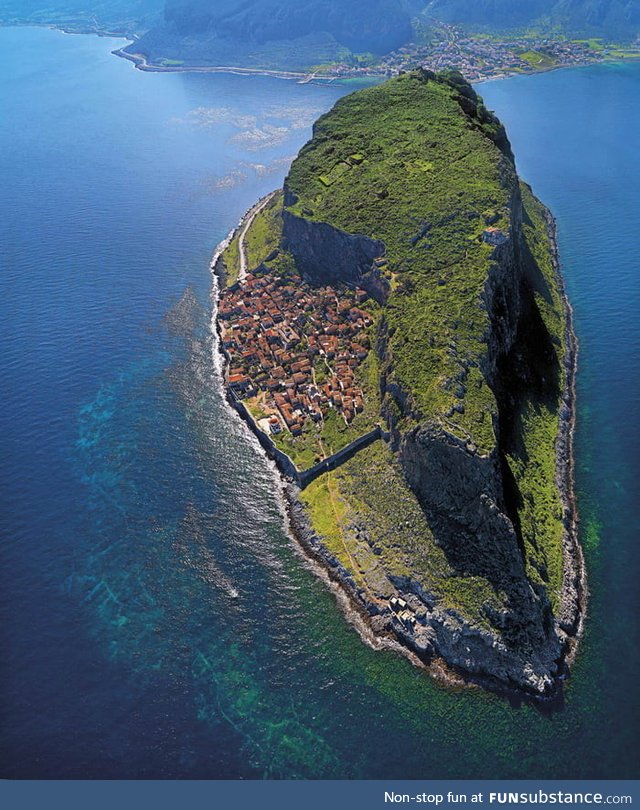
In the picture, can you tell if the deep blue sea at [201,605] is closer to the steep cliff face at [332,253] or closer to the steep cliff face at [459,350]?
the steep cliff face at [459,350]

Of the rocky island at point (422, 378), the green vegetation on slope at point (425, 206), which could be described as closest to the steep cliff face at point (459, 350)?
the rocky island at point (422, 378)

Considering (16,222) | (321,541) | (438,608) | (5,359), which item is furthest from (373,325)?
(16,222)

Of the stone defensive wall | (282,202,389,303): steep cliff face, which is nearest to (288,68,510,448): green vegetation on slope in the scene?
(282,202,389,303): steep cliff face

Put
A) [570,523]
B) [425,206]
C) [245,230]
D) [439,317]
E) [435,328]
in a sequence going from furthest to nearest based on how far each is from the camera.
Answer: [245,230]
[425,206]
[439,317]
[435,328]
[570,523]

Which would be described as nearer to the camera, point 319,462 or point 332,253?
point 319,462

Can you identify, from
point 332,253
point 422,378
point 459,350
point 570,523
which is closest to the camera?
point 570,523

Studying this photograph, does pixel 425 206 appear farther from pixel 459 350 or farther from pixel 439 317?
pixel 459 350

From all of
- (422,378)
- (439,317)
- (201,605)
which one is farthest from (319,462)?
(439,317)
